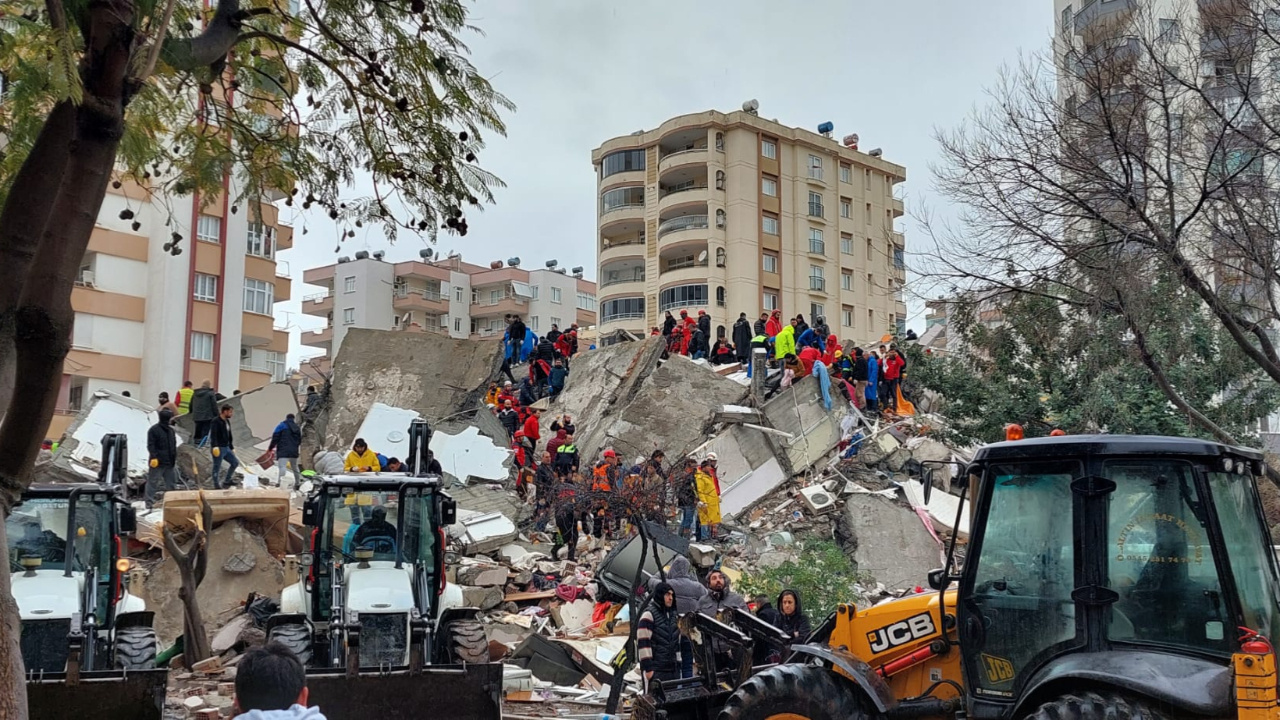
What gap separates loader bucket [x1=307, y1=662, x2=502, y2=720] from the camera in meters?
8.39

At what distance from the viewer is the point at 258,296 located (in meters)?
42.2

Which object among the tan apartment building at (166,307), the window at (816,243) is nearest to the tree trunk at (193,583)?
the tan apartment building at (166,307)

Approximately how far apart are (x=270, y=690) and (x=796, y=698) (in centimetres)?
400

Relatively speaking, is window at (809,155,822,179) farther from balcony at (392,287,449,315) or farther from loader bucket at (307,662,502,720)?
loader bucket at (307,662,502,720)

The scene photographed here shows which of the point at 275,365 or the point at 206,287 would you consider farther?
the point at 275,365

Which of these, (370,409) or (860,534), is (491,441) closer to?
(370,409)

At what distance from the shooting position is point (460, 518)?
1772 centimetres

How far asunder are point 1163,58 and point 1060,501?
7942 mm

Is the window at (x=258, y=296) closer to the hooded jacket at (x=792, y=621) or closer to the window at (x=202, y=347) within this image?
the window at (x=202, y=347)

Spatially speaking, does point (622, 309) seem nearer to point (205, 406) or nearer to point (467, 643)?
point (205, 406)

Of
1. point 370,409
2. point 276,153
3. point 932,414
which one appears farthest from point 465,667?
point 932,414

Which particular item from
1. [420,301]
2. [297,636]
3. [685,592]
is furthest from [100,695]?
[420,301]

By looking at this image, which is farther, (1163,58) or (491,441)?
(491,441)

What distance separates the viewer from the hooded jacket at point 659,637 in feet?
30.8
